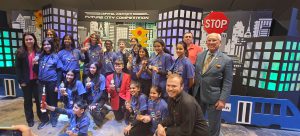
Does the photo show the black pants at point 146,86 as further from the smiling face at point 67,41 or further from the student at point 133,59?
the smiling face at point 67,41

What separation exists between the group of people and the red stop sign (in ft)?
6.08

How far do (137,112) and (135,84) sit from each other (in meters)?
0.42

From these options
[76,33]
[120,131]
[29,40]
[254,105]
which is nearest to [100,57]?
[29,40]

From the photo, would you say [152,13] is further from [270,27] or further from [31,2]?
[31,2]

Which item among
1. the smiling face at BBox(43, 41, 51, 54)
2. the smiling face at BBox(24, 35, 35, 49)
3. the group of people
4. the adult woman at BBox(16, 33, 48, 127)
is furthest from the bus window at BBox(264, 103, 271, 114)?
the smiling face at BBox(24, 35, 35, 49)

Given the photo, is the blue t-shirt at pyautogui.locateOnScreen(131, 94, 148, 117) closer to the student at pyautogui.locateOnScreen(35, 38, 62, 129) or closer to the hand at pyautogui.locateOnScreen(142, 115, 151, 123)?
the hand at pyautogui.locateOnScreen(142, 115, 151, 123)

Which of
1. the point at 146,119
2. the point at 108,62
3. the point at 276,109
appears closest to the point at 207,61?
the point at 146,119

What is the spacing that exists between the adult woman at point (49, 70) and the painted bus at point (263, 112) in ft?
9.91

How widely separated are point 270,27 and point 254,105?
303 centimetres

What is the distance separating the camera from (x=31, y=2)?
7.00 m

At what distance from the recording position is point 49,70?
3.27 meters

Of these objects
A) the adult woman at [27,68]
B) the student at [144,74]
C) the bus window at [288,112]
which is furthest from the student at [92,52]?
the bus window at [288,112]

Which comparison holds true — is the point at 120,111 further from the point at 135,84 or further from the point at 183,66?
the point at 183,66

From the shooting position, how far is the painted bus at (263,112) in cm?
350
